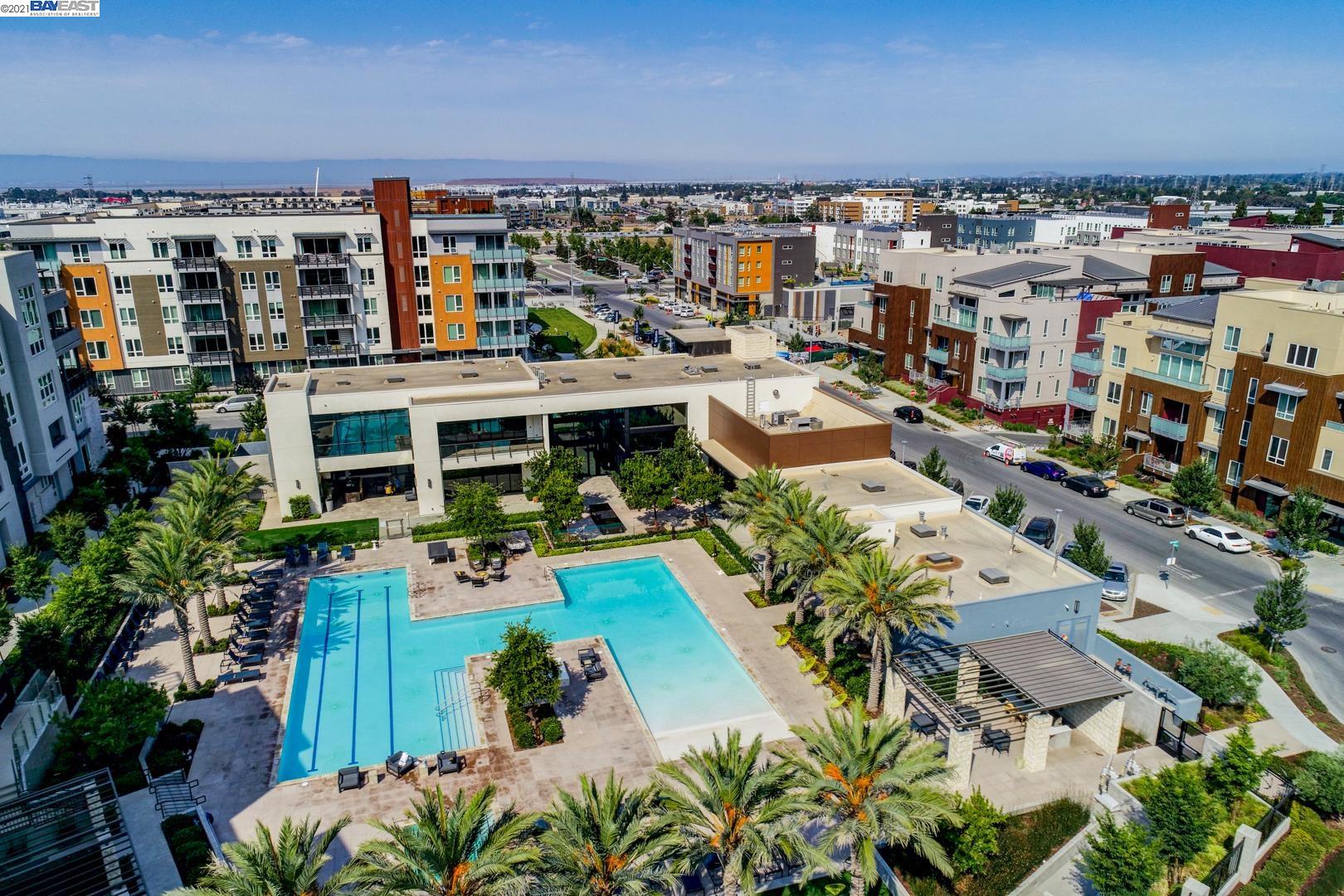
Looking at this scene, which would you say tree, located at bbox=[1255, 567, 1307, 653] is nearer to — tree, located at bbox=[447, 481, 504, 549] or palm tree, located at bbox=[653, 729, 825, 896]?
palm tree, located at bbox=[653, 729, 825, 896]

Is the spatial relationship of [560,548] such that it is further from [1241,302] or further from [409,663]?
[1241,302]

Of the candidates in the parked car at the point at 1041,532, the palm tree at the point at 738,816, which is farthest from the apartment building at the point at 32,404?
the parked car at the point at 1041,532

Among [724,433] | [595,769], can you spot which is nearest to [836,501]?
[724,433]

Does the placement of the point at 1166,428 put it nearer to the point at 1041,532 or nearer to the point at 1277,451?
the point at 1277,451

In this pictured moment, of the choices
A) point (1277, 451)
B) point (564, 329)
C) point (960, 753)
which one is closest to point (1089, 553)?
point (960, 753)

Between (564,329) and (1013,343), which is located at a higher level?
(1013,343)

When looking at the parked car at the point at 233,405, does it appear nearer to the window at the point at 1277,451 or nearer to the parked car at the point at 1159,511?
the parked car at the point at 1159,511

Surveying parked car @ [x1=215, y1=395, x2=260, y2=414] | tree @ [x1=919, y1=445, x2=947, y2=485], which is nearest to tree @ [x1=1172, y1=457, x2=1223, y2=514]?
tree @ [x1=919, y1=445, x2=947, y2=485]
